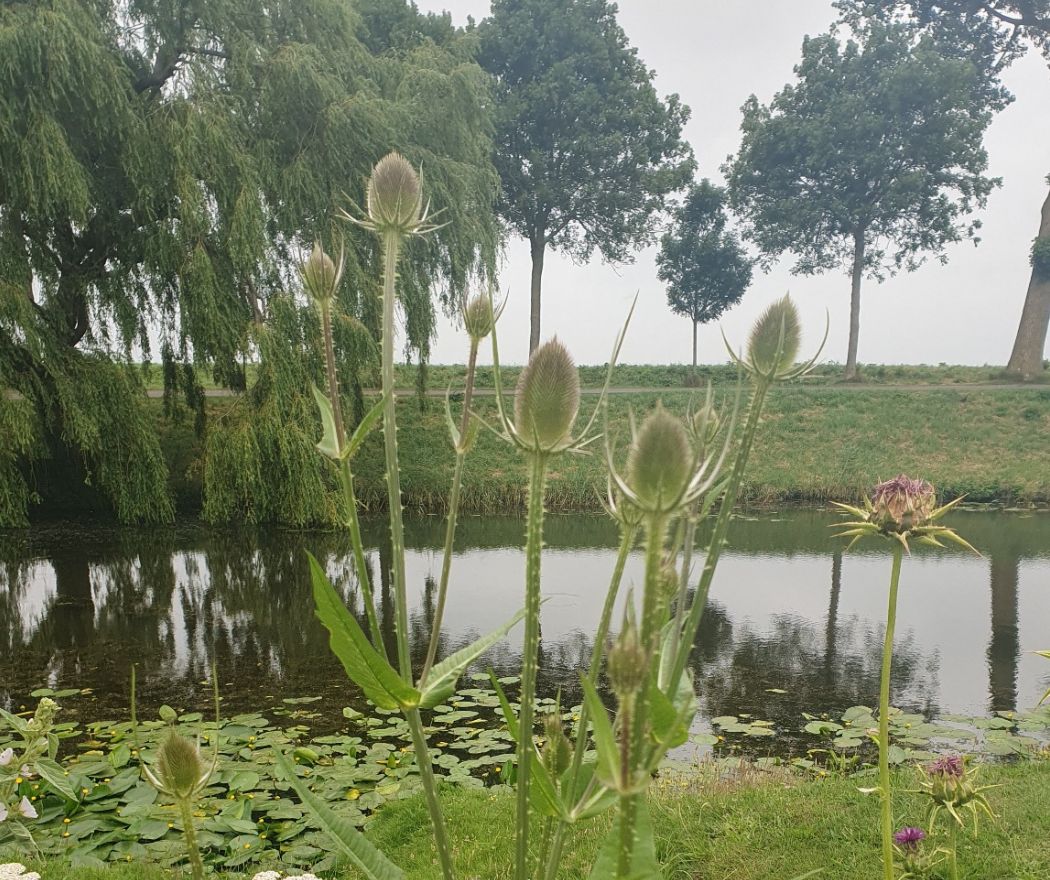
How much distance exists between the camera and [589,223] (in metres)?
26.1

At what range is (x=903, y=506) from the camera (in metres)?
1.76

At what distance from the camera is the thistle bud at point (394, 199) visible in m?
1.25

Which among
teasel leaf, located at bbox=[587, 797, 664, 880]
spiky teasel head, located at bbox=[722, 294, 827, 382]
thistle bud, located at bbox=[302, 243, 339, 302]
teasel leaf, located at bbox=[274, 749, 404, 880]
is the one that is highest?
thistle bud, located at bbox=[302, 243, 339, 302]

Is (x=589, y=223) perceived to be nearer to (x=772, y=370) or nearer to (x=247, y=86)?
(x=247, y=86)

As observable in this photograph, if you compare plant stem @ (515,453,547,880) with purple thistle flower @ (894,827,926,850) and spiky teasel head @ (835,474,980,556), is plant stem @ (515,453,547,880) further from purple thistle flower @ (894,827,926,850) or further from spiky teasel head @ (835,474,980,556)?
purple thistle flower @ (894,827,926,850)

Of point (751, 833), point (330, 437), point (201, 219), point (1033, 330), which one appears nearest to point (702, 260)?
point (1033, 330)

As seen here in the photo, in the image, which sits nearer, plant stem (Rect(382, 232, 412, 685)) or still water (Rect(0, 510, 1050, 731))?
plant stem (Rect(382, 232, 412, 685))

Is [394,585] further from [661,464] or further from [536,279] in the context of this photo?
[536,279]

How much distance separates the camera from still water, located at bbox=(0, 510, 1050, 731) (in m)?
5.84

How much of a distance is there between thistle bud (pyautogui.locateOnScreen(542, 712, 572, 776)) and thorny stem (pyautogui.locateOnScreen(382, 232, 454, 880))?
160 mm

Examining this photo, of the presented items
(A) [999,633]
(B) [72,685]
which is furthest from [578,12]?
(B) [72,685]

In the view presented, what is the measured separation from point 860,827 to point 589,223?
2434cm

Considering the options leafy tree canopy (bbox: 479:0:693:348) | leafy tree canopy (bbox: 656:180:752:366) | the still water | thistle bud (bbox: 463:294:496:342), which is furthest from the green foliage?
thistle bud (bbox: 463:294:496:342)

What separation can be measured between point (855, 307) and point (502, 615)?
1834 cm
